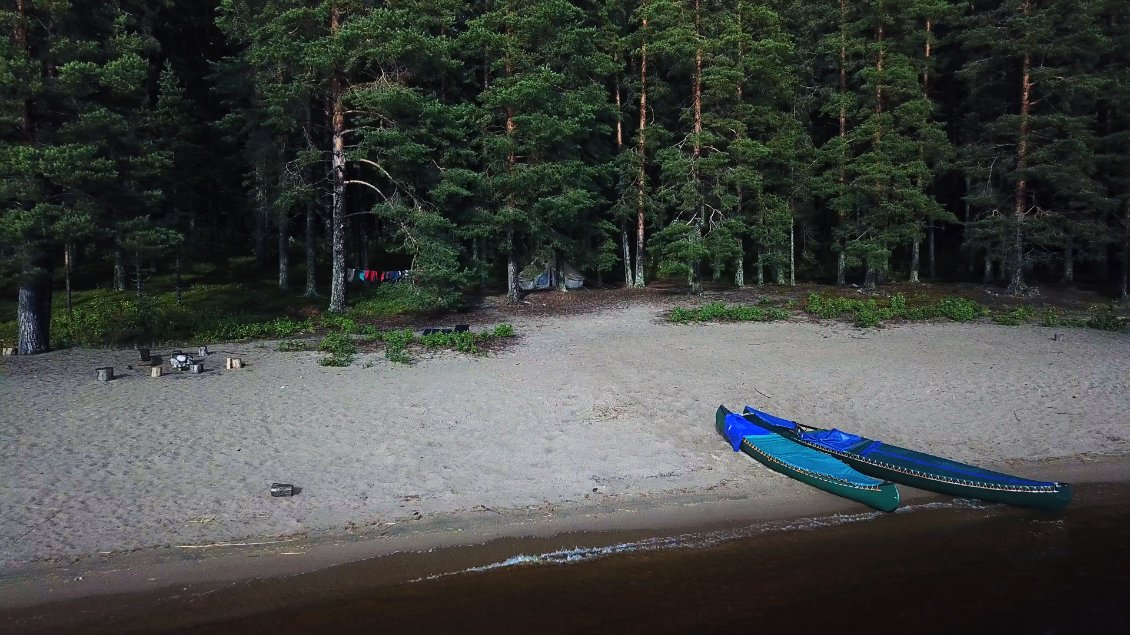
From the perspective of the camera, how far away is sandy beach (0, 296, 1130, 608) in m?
8.28

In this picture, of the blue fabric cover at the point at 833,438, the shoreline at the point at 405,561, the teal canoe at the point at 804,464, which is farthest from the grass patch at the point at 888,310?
the shoreline at the point at 405,561

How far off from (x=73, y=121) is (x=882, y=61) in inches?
1243

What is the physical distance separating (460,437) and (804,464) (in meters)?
5.68

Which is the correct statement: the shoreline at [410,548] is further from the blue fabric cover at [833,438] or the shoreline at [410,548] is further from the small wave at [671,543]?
the blue fabric cover at [833,438]

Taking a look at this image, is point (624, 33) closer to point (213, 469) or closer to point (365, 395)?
point (365, 395)

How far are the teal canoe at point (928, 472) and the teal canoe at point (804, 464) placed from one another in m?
0.27

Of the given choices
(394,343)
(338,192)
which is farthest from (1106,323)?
(338,192)

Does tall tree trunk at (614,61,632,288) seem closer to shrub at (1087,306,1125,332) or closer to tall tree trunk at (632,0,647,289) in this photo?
tall tree trunk at (632,0,647,289)

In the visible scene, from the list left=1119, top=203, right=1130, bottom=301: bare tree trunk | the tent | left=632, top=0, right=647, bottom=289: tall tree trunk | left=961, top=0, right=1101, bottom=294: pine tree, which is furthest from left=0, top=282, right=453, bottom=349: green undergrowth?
left=1119, top=203, right=1130, bottom=301: bare tree trunk

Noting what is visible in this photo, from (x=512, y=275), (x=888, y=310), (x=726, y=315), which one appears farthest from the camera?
(x=512, y=275)

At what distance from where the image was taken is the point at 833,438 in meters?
10.8

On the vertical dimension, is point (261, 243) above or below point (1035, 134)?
below

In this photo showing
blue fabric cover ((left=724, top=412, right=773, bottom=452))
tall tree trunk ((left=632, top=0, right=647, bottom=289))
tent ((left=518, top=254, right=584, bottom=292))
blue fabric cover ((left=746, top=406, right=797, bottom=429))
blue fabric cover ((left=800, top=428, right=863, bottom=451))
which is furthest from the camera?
tent ((left=518, top=254, right=584, bottom=292))

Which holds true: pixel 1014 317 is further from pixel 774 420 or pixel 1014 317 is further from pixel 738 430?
pixel 738 430
